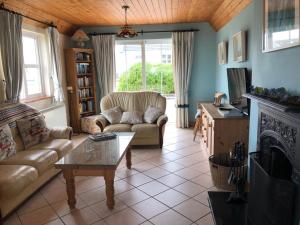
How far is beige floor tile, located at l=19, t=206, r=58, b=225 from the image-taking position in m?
2.42

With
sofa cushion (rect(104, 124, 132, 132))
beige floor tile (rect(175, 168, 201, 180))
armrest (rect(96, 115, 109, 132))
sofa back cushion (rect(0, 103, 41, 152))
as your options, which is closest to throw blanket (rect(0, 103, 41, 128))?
sofa back cushion (rect(0, 103, 41, 152))

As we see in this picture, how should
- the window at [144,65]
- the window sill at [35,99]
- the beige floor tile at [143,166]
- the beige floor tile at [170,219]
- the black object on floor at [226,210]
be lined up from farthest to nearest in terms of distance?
the window at [144,65] → the window sill at [35,99] → the beige floor tile at [143,166] → the beige floor tile at [170,219] → the black object on floor at [226,210]

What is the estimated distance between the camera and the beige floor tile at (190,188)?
2873 mm

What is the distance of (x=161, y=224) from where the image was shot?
2322 mm

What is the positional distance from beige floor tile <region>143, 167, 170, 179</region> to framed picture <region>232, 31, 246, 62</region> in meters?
1.93

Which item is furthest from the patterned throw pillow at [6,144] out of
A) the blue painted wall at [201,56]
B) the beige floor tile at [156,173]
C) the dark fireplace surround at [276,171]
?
the blue painted wall at [201,56]

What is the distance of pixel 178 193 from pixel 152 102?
7.80 feet

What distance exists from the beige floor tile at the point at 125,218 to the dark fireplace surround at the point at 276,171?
3.35ft

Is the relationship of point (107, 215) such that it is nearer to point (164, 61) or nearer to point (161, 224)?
point (161, 224)

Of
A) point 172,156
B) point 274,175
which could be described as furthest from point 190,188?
point 274,175

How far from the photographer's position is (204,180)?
10.5 feet

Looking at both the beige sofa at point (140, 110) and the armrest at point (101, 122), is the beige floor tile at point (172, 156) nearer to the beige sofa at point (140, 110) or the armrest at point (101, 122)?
the beige sofa at point (140, 110)

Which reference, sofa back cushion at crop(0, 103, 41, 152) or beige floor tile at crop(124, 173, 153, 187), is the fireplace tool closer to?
beige floor tile at crop(124, 173, 153, 187)

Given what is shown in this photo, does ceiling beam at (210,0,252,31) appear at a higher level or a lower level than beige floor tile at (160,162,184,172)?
higher
